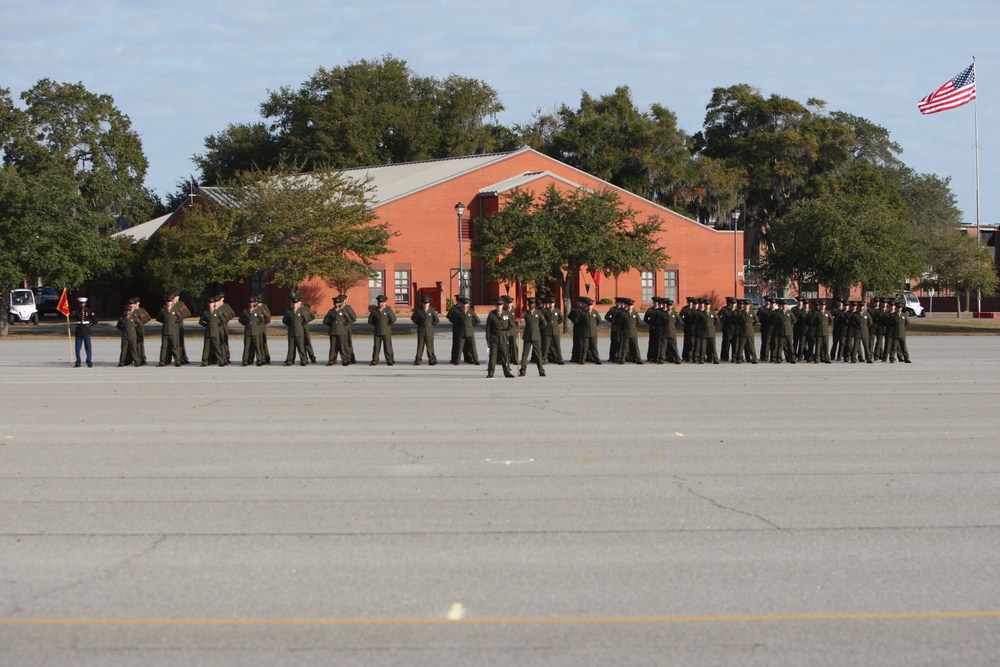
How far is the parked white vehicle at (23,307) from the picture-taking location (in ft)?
175

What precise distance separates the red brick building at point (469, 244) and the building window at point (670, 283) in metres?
0.06

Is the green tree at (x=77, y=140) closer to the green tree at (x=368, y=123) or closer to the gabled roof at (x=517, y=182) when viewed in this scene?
the green tree at (x=368, y=123)

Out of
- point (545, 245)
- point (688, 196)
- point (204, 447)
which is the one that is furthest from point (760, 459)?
point (688, 196)

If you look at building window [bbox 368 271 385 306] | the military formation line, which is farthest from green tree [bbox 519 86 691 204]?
the military formation line

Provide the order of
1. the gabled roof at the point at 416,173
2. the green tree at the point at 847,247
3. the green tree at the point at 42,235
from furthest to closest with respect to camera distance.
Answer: the gabled roof at the point at 416,173 < the green tree at the point at 847,247 < the green tree at the point at 42,235

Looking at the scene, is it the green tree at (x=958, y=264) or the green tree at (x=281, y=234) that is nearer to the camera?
the green tree at (x=281, y=234)

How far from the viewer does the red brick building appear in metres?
57.1

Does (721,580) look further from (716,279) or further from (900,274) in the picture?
(716,279)

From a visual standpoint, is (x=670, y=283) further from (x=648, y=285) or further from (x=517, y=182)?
(x=517, y=182)

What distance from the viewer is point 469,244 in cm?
5934

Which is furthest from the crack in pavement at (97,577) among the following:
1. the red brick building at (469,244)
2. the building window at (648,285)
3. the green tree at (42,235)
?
the building window at (648,285)

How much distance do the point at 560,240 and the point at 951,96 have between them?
18.9m

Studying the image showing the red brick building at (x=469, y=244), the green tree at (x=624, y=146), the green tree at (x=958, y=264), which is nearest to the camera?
the red brick building at (x=469, y=244)

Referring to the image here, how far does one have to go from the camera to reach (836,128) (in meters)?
76.1
